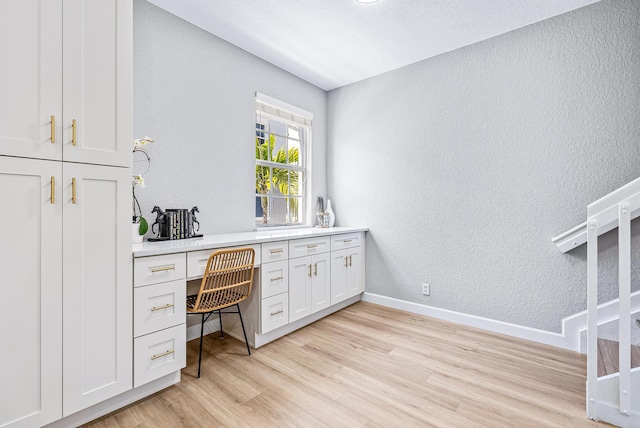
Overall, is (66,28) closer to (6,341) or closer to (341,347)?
(6,341)

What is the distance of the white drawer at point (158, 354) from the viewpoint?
5.57 feet

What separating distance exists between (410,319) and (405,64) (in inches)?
107

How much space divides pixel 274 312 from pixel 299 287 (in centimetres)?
33

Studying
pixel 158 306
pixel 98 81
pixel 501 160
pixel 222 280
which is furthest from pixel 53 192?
pixel 501 160

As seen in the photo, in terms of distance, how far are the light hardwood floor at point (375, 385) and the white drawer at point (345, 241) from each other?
0.85 meters

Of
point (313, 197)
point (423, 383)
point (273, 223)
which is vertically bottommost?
point (423, 383)

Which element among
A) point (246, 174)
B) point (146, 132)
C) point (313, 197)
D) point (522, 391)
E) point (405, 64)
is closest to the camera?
point (522, 391)

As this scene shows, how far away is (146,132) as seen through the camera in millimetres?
2320

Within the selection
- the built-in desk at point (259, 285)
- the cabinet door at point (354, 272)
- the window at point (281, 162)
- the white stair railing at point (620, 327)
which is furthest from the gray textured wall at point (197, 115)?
the white stair railing at point (620, 327)

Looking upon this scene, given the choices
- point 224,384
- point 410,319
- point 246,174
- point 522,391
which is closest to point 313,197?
point 246,174

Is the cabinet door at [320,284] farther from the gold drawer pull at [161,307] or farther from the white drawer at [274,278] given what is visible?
the gold drawer pull at [161,307]

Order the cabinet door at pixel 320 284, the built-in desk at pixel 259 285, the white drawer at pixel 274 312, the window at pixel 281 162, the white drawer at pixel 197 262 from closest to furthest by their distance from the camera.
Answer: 1. the built-in desk at pixel 259 285
2. the white drawer at pixel 197 262
3. the white drawer at pixel 274 312
4. the cabinet door at pixel 320 284
5. the window at pixel 281 162

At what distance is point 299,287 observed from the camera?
106 inches

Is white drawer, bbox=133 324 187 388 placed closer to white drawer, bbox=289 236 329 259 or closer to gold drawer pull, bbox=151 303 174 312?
gold drawer pull, bbox=151 303 174 312
